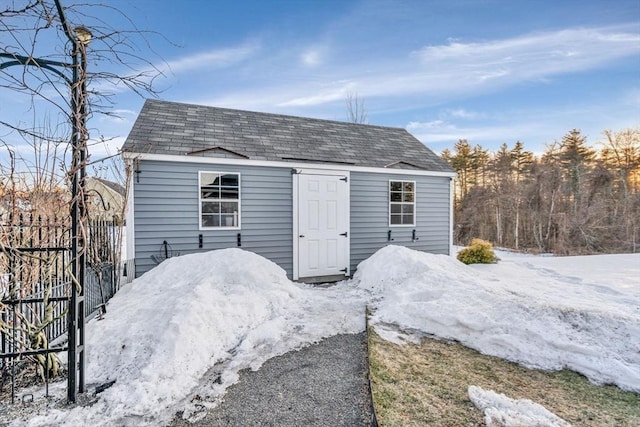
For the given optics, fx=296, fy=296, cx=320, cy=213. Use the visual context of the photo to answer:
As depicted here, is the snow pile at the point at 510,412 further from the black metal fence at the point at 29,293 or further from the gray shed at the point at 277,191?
the gray shed at the point at 277,191

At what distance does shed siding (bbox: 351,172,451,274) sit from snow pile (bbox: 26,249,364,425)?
2.23m

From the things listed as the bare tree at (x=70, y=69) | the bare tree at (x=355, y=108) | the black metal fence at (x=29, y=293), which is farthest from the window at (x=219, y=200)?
the bare tree at (x=355, y=108)

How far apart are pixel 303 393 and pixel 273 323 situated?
5.08 feet

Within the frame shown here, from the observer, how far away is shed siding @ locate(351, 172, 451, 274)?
781 centimetres

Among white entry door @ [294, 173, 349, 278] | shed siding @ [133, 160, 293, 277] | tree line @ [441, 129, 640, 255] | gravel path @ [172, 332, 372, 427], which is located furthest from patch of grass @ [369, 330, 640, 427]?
tree line @ [441, 129, 640, 255]

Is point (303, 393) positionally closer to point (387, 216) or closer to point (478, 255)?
point (387, 216)

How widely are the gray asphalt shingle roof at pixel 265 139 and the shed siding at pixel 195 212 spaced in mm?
406

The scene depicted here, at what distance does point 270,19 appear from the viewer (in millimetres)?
7738

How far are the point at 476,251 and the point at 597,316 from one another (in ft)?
19.3

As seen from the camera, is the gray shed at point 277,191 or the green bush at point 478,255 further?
the green bush at point 478,255

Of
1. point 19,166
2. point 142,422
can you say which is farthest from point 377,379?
point 19,166

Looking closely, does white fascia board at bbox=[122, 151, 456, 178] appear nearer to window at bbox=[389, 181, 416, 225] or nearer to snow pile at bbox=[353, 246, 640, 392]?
window at bbox=[389, 181, 416, 225]

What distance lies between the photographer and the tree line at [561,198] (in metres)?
15.3

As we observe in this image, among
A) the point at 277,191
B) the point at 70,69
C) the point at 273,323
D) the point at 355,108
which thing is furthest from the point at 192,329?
the point at 355,108
